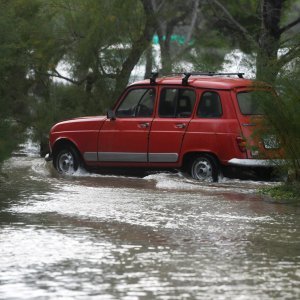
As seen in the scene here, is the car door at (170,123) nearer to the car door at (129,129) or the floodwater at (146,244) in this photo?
the car door at (129,129)

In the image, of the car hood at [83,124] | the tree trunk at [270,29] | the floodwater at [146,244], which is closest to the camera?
the floodwater at [146,244]

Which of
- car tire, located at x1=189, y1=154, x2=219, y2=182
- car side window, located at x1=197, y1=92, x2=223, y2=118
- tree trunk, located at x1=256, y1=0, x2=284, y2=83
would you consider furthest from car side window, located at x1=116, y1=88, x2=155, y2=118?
tree trunk, located at x1=256, y1=0, x2=284, y2=83

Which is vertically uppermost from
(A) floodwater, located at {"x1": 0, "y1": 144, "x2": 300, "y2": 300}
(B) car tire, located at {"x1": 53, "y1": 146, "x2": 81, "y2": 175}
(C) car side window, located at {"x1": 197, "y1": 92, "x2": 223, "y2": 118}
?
(C) car side window, located at {"x1": 197, "y1": 92, "x2": 223, "y2": 118}

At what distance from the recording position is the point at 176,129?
17.2 metres

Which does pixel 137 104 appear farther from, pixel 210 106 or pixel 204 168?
pixel 204 168

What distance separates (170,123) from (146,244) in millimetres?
7559

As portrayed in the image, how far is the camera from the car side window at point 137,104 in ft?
58.6

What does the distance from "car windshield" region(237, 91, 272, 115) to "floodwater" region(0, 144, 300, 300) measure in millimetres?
1296

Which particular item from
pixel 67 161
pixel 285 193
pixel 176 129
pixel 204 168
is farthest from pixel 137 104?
pixel 285 193

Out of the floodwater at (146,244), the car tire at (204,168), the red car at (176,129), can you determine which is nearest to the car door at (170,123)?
the red car at (176,129)

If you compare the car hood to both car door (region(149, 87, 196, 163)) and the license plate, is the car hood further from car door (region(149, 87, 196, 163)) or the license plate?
the license plate

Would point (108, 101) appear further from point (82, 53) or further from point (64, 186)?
point (64, 186)

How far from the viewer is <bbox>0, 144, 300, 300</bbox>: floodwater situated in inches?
315

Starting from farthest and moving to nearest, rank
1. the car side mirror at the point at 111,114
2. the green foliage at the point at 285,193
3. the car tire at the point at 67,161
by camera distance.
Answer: the car tire at the point at 67,161
the car side mirror at the point at 111,114
the green foliage at the point at 285,193
